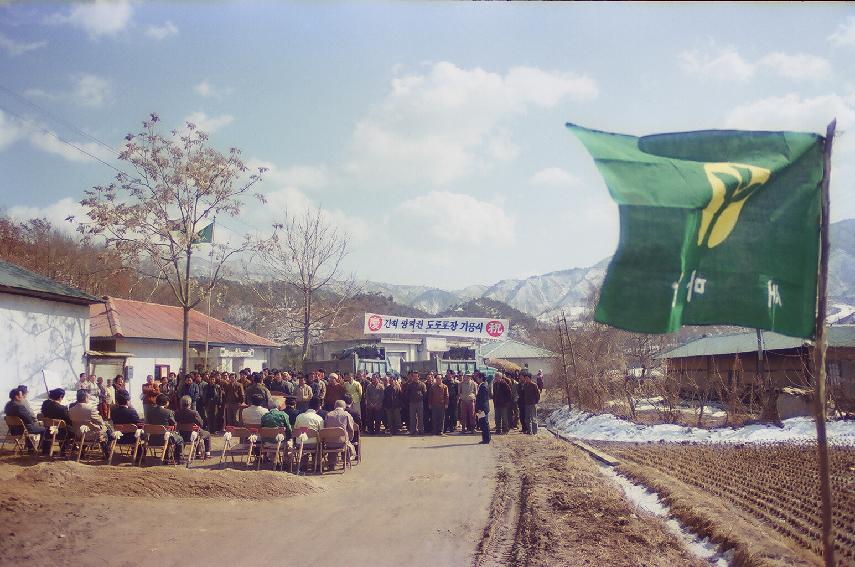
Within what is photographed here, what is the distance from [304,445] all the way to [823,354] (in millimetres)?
9512

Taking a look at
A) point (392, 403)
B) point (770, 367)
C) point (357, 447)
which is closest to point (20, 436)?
point (357, 447)

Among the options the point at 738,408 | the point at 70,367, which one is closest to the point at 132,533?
the point at 70,367

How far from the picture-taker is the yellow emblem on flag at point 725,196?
5.07 m

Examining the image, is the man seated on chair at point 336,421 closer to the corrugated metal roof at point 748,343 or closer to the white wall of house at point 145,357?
the white wall of house at point 145,357

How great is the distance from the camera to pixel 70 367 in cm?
1992

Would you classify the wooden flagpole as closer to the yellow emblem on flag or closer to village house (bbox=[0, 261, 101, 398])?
the yellow emblem on flag

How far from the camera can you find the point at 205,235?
23734 millimetres

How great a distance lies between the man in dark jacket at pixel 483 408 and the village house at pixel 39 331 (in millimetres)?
11809

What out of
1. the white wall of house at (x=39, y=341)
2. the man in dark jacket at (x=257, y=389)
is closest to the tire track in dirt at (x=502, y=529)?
the man in dark jacket at (x=257, y=389)

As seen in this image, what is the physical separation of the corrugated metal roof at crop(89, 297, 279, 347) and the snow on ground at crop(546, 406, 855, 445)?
61.4 feet

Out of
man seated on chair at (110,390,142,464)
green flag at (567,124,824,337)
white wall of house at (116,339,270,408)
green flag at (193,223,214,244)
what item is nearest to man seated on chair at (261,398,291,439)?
man seated on chair at (110,390,142,464)

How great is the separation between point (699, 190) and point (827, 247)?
0.97 meters

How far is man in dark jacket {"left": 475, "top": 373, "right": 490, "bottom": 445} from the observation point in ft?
55.7

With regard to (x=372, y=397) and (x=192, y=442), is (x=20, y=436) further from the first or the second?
(x=372, y=397)
